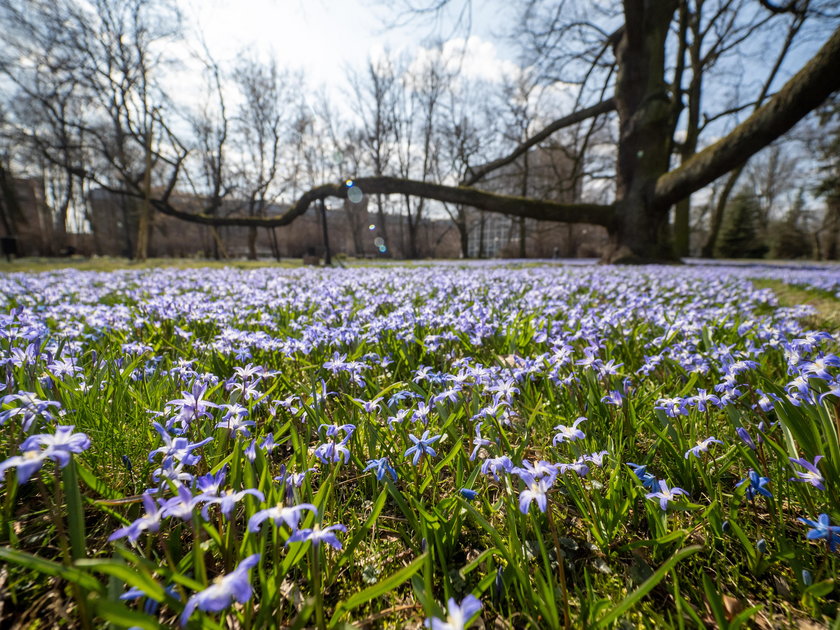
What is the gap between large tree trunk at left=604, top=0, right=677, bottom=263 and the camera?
12727 millimetres

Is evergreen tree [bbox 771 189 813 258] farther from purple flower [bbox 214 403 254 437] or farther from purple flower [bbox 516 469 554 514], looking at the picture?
purple flower [bbox 214 403 254 437]

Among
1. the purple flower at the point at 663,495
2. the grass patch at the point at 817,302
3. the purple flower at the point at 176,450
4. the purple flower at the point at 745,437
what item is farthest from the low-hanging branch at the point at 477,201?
the purple flower at the point at 176,450

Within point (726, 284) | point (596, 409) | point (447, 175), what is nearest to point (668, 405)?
point (596, 409)

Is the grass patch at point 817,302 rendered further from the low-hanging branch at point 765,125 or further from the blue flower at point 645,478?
the low-hanging branch at point 765,125

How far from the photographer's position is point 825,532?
3.07 feet

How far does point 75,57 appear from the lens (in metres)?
17.2

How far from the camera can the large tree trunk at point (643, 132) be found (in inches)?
501

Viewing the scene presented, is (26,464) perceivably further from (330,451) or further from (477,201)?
(477,201)

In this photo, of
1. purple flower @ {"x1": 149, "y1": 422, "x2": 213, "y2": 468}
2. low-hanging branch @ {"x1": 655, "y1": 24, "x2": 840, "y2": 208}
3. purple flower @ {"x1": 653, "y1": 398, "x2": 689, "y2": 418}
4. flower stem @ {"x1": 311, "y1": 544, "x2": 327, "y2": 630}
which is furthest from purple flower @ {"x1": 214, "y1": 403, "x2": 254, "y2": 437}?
low-hanging branch @ {"x1": 655, "y1": 24, "x2": 840, "y2": 208}

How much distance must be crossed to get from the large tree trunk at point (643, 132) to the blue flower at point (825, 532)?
13.8m

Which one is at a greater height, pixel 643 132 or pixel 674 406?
pixel 643 132

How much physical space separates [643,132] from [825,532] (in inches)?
620

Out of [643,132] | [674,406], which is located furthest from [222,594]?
[643,132]

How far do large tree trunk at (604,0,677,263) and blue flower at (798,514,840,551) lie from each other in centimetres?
1377
